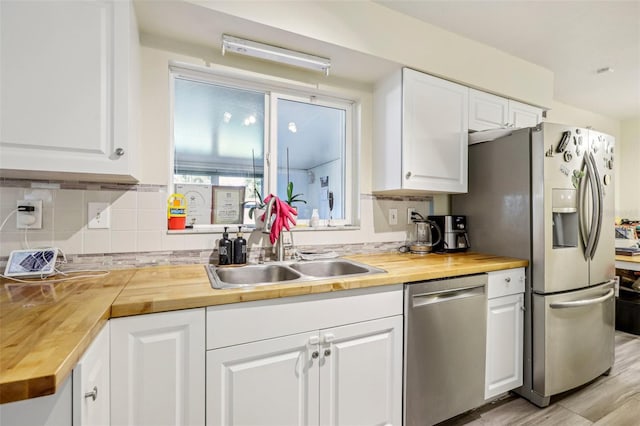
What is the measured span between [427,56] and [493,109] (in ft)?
2.39

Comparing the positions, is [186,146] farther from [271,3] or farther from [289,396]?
[289,396]

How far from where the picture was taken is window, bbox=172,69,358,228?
1.82 meters

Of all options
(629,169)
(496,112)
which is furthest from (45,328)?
(629,169)

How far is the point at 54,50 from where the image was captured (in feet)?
3.75

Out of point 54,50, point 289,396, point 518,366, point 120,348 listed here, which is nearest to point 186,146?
point 54,50

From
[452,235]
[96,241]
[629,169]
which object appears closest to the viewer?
[96,241]

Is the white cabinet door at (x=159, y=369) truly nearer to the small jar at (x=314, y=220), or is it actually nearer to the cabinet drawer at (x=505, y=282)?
the small jar at (x=314, y=220)

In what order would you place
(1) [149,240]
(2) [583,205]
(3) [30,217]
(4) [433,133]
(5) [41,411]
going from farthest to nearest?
→ (4) [433,133]
(2) [583,205]
(1) [149,240]
(3) [30,217]
(5) [41,411]

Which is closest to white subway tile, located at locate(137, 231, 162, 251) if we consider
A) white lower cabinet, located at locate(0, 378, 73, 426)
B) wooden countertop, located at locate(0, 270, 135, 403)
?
wooden countertop, located at locate(0, 270, 135, 403)

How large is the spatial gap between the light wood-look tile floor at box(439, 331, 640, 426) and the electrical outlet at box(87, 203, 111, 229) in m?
2.10

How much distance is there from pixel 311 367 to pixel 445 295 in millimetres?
798

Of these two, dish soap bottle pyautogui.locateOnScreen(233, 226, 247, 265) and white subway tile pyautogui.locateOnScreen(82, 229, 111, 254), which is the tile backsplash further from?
dish soap bottle pyautogui.locateOnScreen(233, 226, 247, 265)

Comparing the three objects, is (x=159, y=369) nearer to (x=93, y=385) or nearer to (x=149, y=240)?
(x=93, y=385)

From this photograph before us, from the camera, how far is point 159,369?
1.02m
